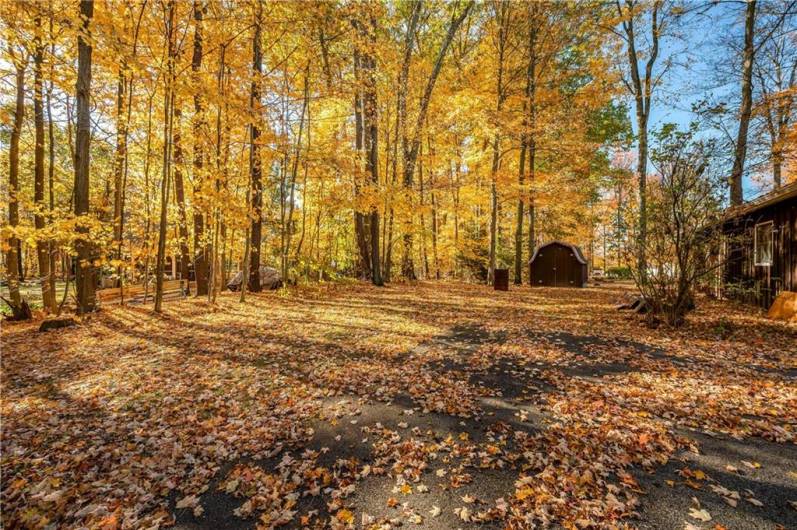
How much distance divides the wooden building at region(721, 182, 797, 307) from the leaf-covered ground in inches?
137

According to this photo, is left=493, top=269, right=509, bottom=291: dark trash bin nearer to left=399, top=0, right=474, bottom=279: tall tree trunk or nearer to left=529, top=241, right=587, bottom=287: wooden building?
left=529, top=241, right=587, bottom=287: wooden building

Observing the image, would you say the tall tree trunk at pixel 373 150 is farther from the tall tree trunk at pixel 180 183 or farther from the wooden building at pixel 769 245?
the wooden building at pixel 769 245

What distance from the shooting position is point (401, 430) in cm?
377

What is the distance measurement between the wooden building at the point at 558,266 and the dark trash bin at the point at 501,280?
4090 millimetres

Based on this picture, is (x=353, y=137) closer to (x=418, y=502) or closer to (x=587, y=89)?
(x=587, y=89)

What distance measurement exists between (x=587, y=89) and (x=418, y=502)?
18767 millimetres

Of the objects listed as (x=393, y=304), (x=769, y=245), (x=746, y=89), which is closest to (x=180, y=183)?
(x=393, y=304)

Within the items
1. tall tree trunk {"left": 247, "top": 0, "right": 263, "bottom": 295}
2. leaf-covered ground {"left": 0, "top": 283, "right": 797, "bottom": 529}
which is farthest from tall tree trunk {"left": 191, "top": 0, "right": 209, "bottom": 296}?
leaf-covered ground {"left": 0, "top": 283, "right": 797, "bottom": 529}

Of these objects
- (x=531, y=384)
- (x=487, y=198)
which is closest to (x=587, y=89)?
(x=487, y=198)

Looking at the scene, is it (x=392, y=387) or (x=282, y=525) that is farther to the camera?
(x=392, y=387)

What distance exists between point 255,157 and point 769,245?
52.0 ft

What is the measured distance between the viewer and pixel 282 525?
2.58m

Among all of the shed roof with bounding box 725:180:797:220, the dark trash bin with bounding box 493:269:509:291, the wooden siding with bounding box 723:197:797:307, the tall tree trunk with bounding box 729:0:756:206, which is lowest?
the dark trash bin with bounding box 493:269:509:291

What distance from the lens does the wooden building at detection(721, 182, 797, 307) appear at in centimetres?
883
